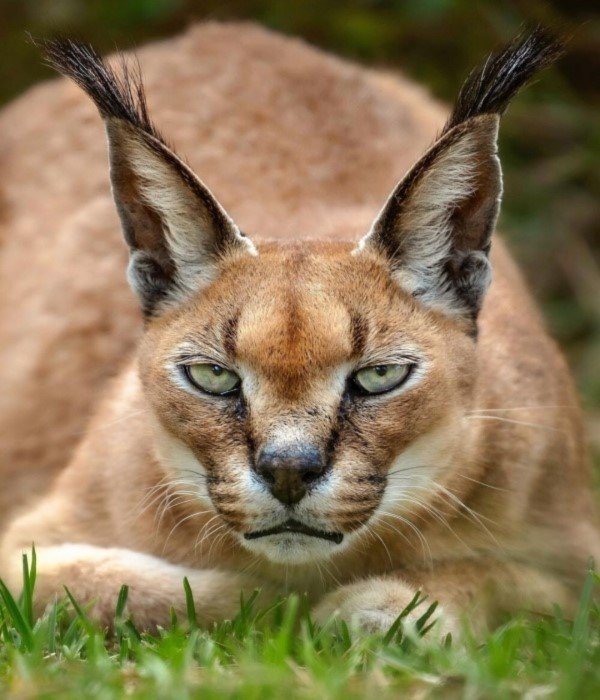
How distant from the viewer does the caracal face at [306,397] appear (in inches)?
153

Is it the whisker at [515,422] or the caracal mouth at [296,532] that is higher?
the whisker at [515,422]

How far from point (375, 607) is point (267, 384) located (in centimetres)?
83

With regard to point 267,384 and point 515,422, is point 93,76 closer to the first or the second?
point 267,384

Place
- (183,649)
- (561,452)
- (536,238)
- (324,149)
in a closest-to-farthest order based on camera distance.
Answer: (183,649) < (561,452) < (324,149) < (536,238)

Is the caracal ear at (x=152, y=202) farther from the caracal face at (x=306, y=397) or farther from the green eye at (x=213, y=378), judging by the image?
the green eye at (x=213, y=378)

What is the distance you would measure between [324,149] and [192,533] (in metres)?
2.28

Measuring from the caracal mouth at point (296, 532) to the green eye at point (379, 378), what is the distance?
46 cm

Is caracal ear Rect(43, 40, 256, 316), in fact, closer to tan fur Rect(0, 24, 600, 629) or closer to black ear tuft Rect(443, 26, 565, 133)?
tan fur Rect(0, 24, 600, 629)

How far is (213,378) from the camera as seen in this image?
4.16m

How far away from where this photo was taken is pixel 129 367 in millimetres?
5477

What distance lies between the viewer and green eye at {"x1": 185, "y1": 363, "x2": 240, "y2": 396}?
4109mm

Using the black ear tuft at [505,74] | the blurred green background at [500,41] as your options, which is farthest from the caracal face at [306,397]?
the blurred green background at [500,41]

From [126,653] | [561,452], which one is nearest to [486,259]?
[561,452]

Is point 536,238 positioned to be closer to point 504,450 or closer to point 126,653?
point 504,450
